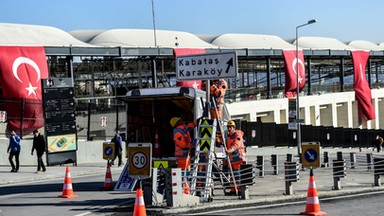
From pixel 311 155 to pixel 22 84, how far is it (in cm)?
1871

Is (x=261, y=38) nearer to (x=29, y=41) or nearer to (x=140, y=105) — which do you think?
(x=29, y=41)

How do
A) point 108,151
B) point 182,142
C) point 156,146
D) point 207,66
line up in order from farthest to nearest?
1. point 108,151
2. point 156,146
3. point 207,66
4. point 182,142

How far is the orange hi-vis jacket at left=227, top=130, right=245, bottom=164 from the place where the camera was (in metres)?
16.1

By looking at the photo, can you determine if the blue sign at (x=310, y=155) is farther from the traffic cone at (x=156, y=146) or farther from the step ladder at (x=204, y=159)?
the traffic cone at (x=156, y=146)

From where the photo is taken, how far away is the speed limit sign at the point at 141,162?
12.5 meters

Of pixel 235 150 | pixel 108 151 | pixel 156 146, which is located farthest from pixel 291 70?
pixel 235 150

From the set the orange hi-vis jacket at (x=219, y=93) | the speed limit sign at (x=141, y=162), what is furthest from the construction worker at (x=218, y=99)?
the speed limit sign at (x=141, y=162)

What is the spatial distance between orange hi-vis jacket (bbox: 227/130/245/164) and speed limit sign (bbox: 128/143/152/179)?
380 centimetres

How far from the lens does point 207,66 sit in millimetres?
15727

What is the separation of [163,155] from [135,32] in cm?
4235

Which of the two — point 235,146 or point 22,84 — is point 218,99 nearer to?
point 235,146

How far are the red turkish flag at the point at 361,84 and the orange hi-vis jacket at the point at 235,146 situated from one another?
43.8 m

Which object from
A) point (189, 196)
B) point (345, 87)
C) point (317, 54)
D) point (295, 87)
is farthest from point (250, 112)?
point (189, 196)

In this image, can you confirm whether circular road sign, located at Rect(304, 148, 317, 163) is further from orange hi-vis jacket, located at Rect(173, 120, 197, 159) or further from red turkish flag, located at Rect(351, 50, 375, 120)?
red turkish flag, located at Rect(351, 50, 375, 120)
